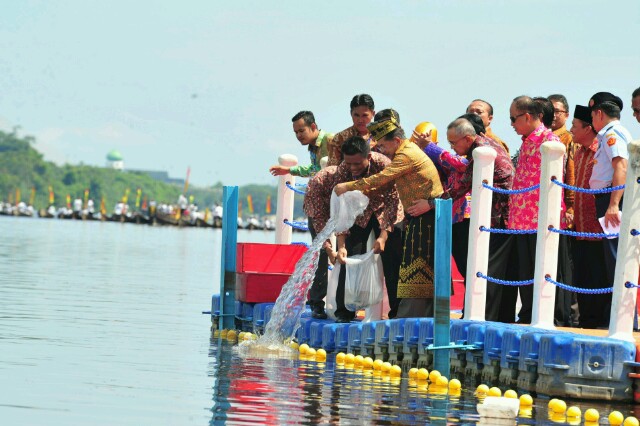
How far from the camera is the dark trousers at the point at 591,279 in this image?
1237 cm

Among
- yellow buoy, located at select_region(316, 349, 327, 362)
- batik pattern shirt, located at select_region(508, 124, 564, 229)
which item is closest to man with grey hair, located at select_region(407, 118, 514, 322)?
batik pattern shirt, located at select_region(508, 124, 564, 229)

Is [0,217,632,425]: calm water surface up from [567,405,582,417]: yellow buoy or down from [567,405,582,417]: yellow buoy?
down

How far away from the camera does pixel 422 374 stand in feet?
40.2

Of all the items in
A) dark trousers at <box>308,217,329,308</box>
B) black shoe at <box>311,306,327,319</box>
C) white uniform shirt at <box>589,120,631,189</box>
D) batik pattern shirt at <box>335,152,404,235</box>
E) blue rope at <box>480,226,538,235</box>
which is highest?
white uniform shirt at <box>589,120,631,189</box>

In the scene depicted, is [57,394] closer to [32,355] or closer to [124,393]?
[124,393]

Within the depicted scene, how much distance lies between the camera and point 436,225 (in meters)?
12.1

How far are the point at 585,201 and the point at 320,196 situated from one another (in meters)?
2.78

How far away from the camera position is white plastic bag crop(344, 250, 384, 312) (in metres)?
13.5

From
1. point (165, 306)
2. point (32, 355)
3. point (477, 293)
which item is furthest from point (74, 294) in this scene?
point (477, 293)

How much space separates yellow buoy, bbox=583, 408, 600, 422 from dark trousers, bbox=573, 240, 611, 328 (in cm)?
226

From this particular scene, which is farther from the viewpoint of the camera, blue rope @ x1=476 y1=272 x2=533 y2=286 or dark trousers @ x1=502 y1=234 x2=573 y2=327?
dark trousers @ x1=502 y1=234 x2=573 y2=327

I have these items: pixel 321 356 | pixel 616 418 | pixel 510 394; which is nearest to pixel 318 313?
pixel 321 356

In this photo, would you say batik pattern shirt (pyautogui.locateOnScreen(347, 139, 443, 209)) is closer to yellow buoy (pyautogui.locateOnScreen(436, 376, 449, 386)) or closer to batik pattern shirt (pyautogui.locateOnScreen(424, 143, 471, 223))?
batik pattern shirt (pyautogui.locateOnScreen(424, 143, 471, 223))

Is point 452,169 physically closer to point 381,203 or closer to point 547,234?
point 381,203
